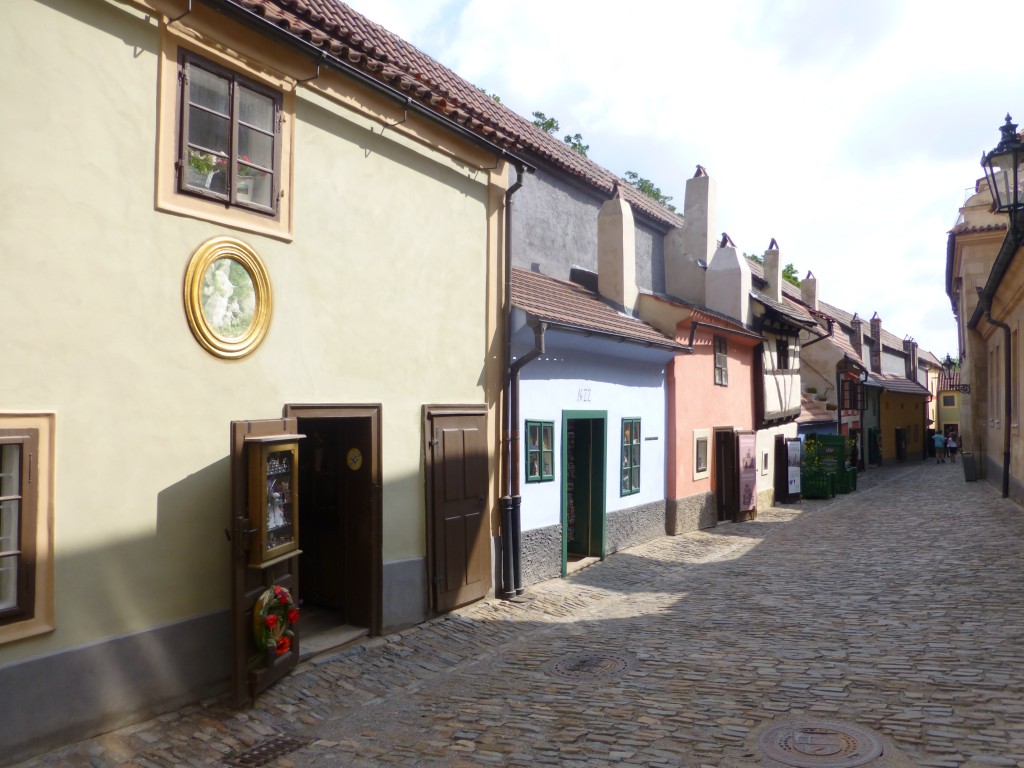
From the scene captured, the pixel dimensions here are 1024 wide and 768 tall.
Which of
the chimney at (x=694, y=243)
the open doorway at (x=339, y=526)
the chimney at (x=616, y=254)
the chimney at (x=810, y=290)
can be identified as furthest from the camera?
the chimney at (x=810, y=290)

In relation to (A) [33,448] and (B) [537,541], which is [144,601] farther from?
(B) [537,541]

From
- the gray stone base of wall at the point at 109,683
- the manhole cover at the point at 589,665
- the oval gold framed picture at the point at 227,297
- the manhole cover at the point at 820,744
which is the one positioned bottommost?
the manhole cover at the point at 589,665

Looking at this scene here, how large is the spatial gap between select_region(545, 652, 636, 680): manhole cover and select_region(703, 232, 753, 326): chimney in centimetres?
1233

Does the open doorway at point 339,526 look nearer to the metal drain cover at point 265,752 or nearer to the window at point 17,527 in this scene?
the metal drain cover at point 265,752

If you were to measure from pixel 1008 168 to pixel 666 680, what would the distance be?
7.19 metres

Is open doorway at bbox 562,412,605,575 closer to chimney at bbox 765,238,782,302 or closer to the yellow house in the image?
the yellow house

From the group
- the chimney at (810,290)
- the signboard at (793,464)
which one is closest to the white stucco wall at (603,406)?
the signboard at (793,464)

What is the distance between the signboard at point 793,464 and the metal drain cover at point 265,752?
18560 millimetres

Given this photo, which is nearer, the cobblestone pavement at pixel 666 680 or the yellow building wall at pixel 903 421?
the cobblestone pavement at pixel 666 680

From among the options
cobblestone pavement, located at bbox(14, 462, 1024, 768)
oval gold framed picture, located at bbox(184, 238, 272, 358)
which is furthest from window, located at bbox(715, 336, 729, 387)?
oval gold framed picture, located at bbox(184, 238, 272, 358)

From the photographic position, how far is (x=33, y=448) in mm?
5289

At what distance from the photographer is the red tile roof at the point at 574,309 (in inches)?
437

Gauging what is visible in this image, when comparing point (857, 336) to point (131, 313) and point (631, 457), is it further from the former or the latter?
point (131, 313)

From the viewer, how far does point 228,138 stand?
677cm
